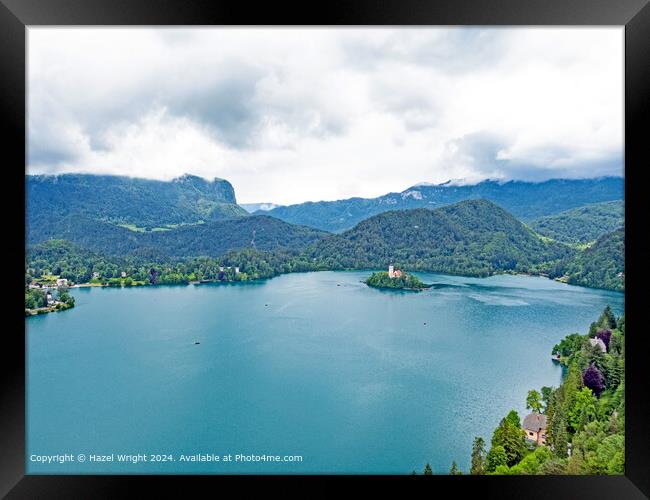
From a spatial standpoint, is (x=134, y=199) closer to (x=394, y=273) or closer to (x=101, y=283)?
(x=101, y=283)

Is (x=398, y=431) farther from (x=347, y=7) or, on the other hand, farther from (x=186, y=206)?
(x=186, y=206)

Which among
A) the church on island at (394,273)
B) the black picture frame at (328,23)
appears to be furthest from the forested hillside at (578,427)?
the church on island at (394,273)

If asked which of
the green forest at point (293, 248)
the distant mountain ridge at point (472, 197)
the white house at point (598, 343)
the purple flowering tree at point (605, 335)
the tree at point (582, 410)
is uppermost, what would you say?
the distant mountain ridge at point (472, 197)

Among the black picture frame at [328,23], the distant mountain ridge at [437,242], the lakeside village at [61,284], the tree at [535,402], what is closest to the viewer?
the black picture frame at [328,23]

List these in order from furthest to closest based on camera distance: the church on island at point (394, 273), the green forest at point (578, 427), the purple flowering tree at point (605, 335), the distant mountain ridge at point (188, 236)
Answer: the distant mountain ridge at point (188, 236), the church on island at point (394, 273), the purple flowering tree at point (605, 335), the green forest at point (578, 427)

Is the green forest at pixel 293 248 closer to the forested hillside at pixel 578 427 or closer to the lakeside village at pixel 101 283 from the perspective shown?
the lakeside village at pixel 101 283

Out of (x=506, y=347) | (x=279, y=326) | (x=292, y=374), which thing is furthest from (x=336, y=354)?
(x=506, y=347)
